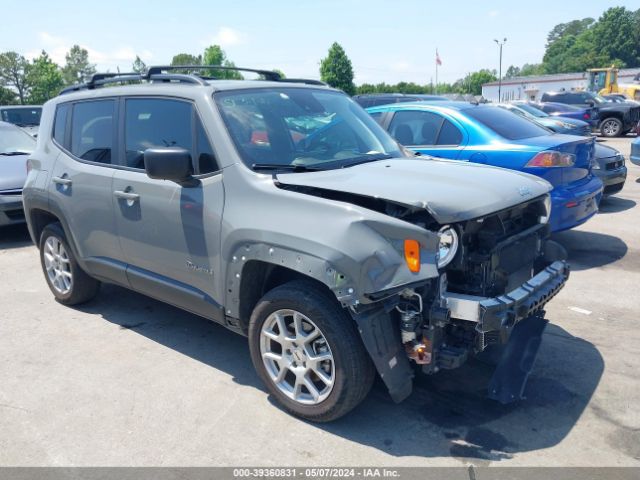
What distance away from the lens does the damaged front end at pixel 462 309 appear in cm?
296

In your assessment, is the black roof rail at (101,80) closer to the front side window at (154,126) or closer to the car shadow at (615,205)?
the front side window at (154,126)

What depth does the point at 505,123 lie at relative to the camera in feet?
21.7

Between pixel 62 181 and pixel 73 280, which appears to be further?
pixel 73 280

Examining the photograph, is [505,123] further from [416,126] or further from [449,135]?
[416,126]

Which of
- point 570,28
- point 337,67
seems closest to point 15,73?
point 337,67

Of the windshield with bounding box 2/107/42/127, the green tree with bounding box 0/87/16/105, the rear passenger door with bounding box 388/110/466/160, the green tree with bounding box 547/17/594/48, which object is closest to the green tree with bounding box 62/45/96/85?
the green tree with bounding box 0/87/16/105

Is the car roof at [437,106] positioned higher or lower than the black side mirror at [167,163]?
lower

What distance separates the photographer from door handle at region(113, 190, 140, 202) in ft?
13.4

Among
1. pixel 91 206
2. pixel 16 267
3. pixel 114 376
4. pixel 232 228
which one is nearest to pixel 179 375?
pixel 114 376

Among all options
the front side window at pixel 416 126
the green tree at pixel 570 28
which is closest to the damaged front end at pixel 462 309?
the front side window at pixel 416 126

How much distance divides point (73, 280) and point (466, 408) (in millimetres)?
3669

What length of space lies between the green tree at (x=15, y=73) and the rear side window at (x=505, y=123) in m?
63.9

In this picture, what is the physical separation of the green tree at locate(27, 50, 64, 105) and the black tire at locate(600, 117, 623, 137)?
5718 cm

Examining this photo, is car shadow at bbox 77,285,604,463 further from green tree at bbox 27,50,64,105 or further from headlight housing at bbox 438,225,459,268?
green tree at bbox 27,50,64,105
